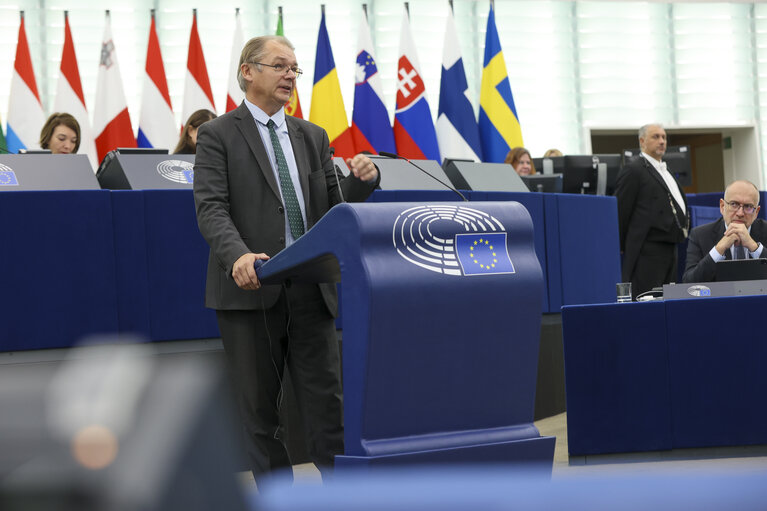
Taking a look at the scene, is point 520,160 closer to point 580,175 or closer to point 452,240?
point 580,175

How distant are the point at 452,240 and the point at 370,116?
7006 millimetres

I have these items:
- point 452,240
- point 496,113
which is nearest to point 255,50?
point 452,240

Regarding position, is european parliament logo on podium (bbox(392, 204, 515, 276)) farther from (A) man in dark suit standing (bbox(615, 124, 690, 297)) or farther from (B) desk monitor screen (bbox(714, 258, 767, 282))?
(A) man in dark suit standing (bbox(615, 124, 690, 297))

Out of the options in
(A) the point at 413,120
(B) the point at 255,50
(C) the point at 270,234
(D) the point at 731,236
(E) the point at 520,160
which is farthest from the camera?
(A) the point at 413,120

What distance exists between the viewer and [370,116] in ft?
28.3

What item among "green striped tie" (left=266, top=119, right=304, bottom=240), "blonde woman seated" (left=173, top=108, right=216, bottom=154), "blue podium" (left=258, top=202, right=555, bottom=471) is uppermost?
"blonde woman seated" (left=173, top=108, right=216, bottom=154)

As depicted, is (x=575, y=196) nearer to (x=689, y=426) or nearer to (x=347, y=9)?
(x=689, y=426)

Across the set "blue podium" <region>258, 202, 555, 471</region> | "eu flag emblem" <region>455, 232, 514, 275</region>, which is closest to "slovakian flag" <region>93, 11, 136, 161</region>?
"blue podium" <region>258, 202, 555, 471</region>

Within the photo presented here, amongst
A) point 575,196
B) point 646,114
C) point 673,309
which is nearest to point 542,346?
point 575,196

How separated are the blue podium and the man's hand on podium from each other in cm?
12

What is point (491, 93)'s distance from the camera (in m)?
9.18

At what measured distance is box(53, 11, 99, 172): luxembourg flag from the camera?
26.1 ft

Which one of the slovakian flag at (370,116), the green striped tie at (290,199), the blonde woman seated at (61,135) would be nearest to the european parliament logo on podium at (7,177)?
the blonde woman seated at (61,135)

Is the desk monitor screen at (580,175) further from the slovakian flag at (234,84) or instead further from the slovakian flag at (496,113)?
the slovakian flag at (234,84)
